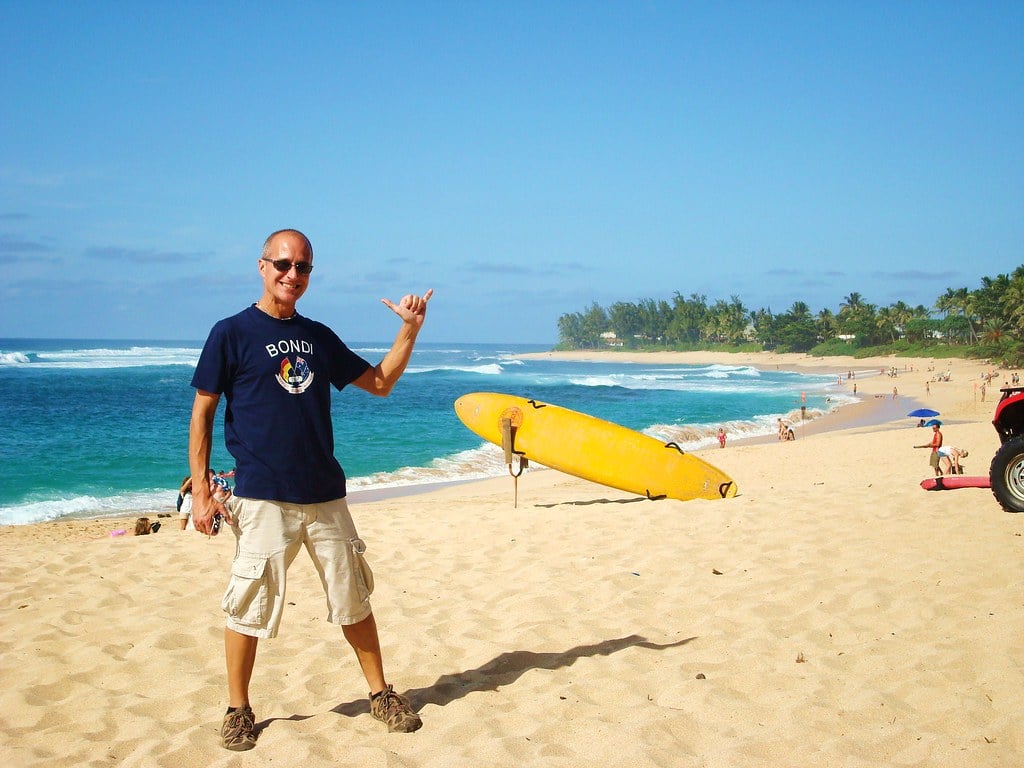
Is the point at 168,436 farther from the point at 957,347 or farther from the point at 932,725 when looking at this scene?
the point at 957,347

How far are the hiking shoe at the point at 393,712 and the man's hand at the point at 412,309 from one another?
1540 mm

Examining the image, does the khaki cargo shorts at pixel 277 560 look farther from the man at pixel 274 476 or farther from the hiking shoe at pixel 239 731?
the hiking shoe at pixel 239 731

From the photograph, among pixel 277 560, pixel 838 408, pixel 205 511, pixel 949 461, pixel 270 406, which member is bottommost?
pixel 838 408

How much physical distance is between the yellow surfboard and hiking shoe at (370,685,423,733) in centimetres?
658

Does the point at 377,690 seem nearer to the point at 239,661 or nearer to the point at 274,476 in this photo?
the point at 239,661

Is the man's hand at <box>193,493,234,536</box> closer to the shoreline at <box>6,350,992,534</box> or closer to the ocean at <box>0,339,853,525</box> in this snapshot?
the shoreline at <box>6,350,992,534</box>

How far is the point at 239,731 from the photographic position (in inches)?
118

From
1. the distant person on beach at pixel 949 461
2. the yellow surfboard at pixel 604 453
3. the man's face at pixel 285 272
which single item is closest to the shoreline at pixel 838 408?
the yellow surfboard at pixel 604 453

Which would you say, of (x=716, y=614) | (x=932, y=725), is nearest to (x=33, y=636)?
(x=716, y=614)

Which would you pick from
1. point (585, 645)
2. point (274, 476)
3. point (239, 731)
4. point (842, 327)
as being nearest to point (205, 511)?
point (274, 476)

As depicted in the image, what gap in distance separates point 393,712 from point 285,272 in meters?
1.83

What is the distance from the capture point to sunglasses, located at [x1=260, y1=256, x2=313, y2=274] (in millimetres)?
3127

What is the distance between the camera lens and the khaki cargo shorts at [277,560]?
298cm

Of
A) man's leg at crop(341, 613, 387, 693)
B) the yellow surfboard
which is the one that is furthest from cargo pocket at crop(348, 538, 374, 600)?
the yellow surfboard
